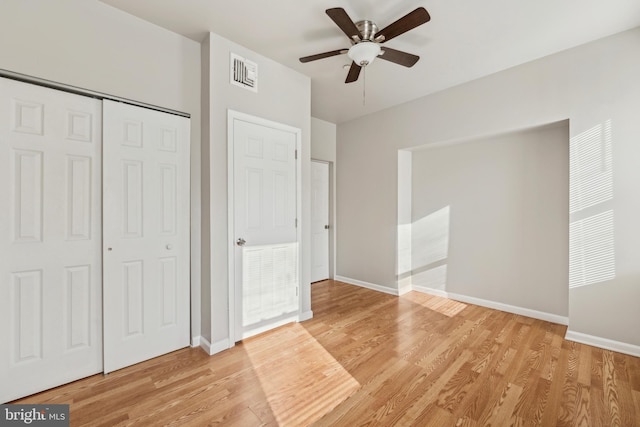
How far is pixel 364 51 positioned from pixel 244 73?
3.84 ft

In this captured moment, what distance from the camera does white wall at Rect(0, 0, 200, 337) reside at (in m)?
1.79

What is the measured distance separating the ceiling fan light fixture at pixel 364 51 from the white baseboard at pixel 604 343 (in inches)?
123

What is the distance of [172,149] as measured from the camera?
2391 millimetres

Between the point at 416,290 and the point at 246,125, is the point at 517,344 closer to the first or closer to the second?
the point at 416,290

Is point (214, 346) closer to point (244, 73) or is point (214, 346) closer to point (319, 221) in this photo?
point (244, 73)

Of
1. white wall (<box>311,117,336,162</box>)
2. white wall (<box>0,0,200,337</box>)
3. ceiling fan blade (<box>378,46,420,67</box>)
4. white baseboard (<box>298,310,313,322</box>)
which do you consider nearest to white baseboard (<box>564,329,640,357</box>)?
white baseboard (<box>298,310,313,322</box>)

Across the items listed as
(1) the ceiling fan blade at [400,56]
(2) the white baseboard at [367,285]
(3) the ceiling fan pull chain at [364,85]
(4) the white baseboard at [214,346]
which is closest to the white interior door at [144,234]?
(4) the white baseboard at [214,346]

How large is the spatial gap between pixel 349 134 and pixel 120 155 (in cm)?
338

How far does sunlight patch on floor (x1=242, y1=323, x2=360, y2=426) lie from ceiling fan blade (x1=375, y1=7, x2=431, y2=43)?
99.2 inches

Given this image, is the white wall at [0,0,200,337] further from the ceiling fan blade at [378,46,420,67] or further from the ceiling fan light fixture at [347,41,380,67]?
the ceiling fan blade at [378,46,420,67]

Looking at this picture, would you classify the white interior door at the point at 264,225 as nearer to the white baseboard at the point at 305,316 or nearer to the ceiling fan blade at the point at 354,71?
the white baseboard at the point at 305,316

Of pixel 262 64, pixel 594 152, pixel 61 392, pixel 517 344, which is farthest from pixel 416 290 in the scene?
pixel 61 392

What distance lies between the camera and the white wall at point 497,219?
3.01 meters

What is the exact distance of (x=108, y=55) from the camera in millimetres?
2090
